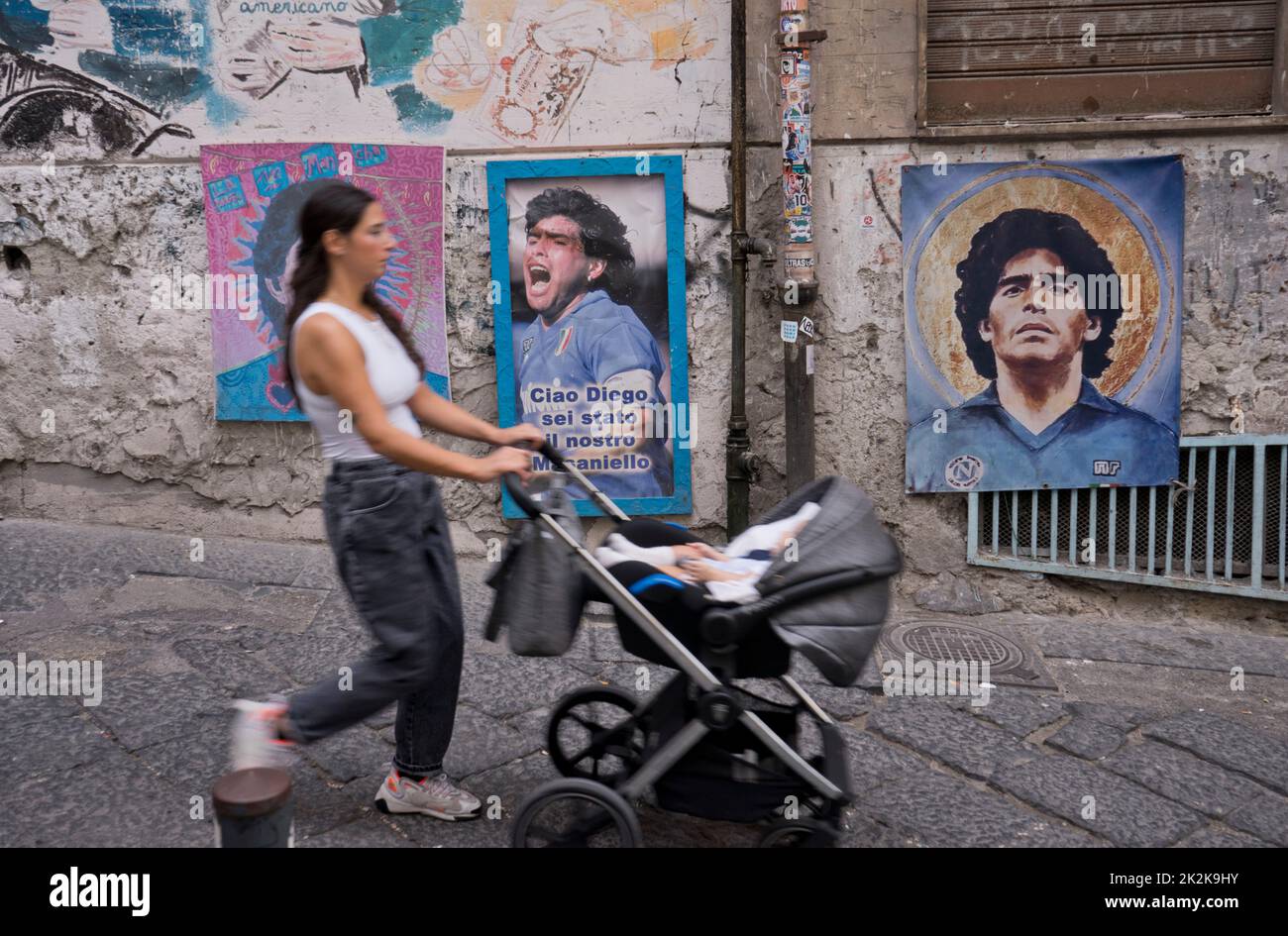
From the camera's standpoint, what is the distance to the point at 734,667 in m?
2.81

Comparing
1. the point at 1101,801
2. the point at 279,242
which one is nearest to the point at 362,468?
the point at 1101,801

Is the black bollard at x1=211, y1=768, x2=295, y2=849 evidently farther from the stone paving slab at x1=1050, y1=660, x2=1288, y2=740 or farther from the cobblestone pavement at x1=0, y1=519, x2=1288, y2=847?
the stone paving slab at x1=1050, y1=660, x2=1288, y2=740

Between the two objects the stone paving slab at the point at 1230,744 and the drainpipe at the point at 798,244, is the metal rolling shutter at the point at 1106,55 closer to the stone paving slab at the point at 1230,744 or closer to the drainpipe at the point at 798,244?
the drainpipe at the point at 798,244

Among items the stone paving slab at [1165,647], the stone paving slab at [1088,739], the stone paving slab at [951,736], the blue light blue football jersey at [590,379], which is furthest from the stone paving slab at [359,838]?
the stone paving slab at [1165,647]

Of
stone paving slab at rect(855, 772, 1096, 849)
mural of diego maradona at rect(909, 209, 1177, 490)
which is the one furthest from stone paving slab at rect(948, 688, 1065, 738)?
mural of diego maradona at rect(909, 209, 1177, 490)

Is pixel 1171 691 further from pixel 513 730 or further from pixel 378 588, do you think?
pixel 378 588

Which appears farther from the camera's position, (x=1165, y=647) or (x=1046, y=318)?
(x=1046, y=318)

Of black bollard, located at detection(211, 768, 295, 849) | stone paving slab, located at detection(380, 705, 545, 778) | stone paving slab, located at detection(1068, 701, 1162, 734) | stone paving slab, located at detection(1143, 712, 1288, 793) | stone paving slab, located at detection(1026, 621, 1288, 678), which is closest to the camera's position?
black bollard, located at detection(211, 768, 295, 849)

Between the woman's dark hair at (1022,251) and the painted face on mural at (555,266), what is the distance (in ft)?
6.46

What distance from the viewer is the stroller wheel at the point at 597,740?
3.06m

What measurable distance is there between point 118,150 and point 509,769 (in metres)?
4.47

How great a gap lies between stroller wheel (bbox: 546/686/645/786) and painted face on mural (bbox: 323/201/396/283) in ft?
4.54

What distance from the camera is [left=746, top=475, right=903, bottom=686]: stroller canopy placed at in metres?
2.70

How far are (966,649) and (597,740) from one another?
8.26 feet
